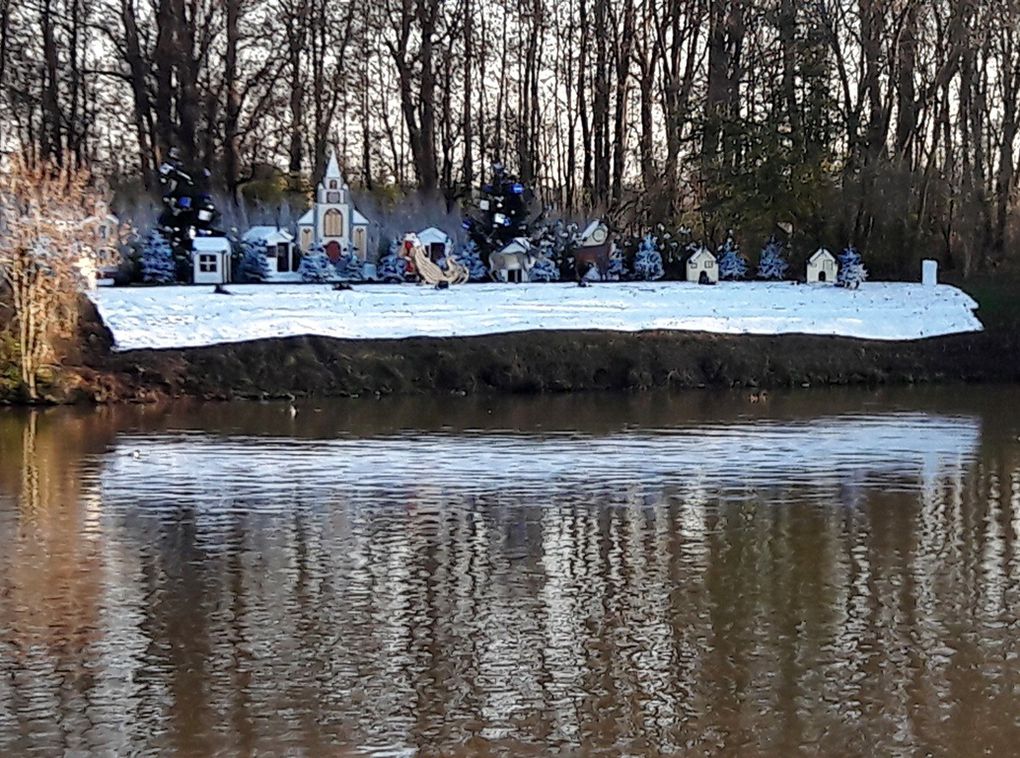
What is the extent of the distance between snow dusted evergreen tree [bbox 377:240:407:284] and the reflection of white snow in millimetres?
13663

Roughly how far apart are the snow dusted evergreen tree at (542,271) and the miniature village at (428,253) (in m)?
0.03

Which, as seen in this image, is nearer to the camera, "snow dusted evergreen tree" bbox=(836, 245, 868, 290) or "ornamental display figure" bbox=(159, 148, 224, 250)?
"ornamental display figure" bbox=(159, 148, 224, 250)

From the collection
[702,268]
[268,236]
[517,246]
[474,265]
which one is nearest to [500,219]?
[517,246]

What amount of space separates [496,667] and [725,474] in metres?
8.66

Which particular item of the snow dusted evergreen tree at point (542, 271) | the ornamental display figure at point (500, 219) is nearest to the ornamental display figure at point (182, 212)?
the ornamental display figure at point (500, 219)

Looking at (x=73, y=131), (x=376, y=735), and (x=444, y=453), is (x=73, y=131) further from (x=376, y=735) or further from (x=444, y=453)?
(x=376, y=735)

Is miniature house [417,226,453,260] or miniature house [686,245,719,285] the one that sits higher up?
miniature house [417,226,453,260]

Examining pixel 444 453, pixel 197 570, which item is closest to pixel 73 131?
pixel 444 453

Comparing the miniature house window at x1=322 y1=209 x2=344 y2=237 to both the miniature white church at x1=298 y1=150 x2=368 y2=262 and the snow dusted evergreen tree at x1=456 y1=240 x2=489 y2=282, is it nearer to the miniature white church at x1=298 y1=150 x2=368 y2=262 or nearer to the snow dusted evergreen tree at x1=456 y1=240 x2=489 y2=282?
the miniature white church at x1=298 y1=150 x2=368 y2=262

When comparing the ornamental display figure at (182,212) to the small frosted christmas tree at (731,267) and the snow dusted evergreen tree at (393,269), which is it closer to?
the snow dusted evergreen tree at (393,269)

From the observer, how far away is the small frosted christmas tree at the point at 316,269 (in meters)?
33.8

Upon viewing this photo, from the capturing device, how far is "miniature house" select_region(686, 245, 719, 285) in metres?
35.7

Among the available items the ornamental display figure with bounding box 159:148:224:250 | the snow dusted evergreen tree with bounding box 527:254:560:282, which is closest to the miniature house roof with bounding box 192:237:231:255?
the ornamental display figure with bounding box 159:148:224:250

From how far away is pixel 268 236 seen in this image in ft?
112
